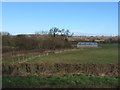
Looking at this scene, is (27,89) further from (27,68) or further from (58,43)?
(58,43)

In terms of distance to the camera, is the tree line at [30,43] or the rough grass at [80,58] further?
the tree line at [30,43]

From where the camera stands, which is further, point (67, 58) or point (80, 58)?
point (80, 58)

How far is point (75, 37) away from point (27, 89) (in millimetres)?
86178

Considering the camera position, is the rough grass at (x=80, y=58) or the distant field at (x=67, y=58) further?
the rough grass at (x=80, y=58)

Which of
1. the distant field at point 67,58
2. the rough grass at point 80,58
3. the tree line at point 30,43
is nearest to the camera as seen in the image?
the distant field at point 67,58

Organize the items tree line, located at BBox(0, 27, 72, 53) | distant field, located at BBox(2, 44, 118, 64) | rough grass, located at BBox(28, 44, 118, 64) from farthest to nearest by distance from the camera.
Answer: tree line, located at BBox(0, 27, 72, 53) < rough grass, located at BBox(28, 44, 118, 64) < distant field, located at BBox(2, 44, 118, 64)

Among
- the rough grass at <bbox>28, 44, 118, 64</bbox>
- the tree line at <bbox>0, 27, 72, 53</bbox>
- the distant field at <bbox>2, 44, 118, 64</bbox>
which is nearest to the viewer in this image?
the distant field at <bbox>2, 44, 118, 64</bbox>

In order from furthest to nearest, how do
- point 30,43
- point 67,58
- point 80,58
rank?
point 30,43
point 80,58
point 67,58

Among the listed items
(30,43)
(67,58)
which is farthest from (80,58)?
(30,43)

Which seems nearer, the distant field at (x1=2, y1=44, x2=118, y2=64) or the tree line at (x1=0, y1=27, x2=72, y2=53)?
the distant field at (x1=2, y1=44, x2=118, y2=64)

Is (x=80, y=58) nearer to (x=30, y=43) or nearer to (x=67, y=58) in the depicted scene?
(x=67, y=58)

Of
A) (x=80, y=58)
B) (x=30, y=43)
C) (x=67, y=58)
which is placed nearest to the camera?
(x=67, y=58)

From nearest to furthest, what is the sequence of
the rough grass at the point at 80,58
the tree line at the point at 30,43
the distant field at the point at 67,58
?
the distant field at the point at 67,58
the rough grass at the point at 80,58
the tree line at the point at 30,43

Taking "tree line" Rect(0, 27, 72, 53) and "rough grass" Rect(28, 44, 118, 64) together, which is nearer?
"rough grass" Rect(28, 44, 118, 64)
